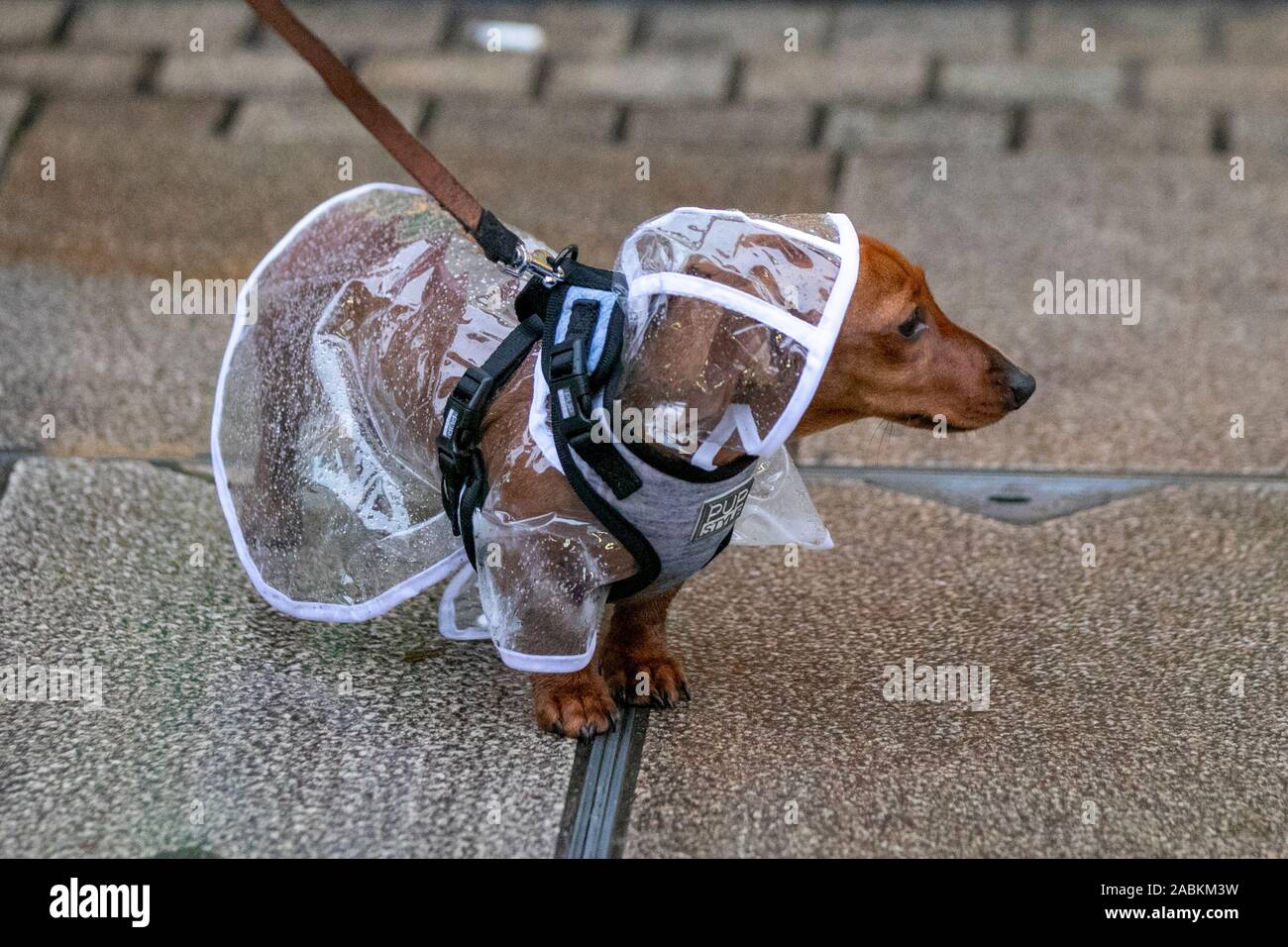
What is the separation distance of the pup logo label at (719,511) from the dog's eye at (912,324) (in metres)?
0.36

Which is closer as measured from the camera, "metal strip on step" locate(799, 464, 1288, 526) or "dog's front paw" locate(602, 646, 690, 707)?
"dog's front paw" locate(602, 646, 690, 707)

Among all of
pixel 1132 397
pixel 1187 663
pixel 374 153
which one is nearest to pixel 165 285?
pixel 374 153

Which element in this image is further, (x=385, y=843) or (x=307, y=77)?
(x=307, y=77)

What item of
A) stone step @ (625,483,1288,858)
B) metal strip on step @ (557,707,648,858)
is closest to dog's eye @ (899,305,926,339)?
stone step @ (625,483,1288,858)

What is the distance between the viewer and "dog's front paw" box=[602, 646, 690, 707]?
295 cm

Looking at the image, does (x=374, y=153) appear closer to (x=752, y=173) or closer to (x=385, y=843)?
(x=752, y=173)

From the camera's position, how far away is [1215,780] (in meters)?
2.76

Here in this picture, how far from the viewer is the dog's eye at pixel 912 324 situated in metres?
2.50

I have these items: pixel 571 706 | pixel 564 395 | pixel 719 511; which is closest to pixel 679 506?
pixel 719 511

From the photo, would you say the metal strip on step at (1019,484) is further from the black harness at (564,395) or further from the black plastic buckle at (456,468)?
the black plastic buckle at (456,468)

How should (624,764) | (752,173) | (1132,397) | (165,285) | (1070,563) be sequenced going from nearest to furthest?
(624,764)
(1070,563)
(1132,397)
(165,285)
(752,173)

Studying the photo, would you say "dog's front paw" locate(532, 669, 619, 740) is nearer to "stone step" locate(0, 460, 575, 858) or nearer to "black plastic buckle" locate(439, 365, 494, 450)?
"stone step" locate(0, 460, 575, 858)

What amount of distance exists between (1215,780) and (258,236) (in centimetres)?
303

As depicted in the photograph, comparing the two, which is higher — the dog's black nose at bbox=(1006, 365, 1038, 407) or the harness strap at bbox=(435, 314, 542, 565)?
the dog's black nose at bbox=(1006, 365, 1038, 407)
